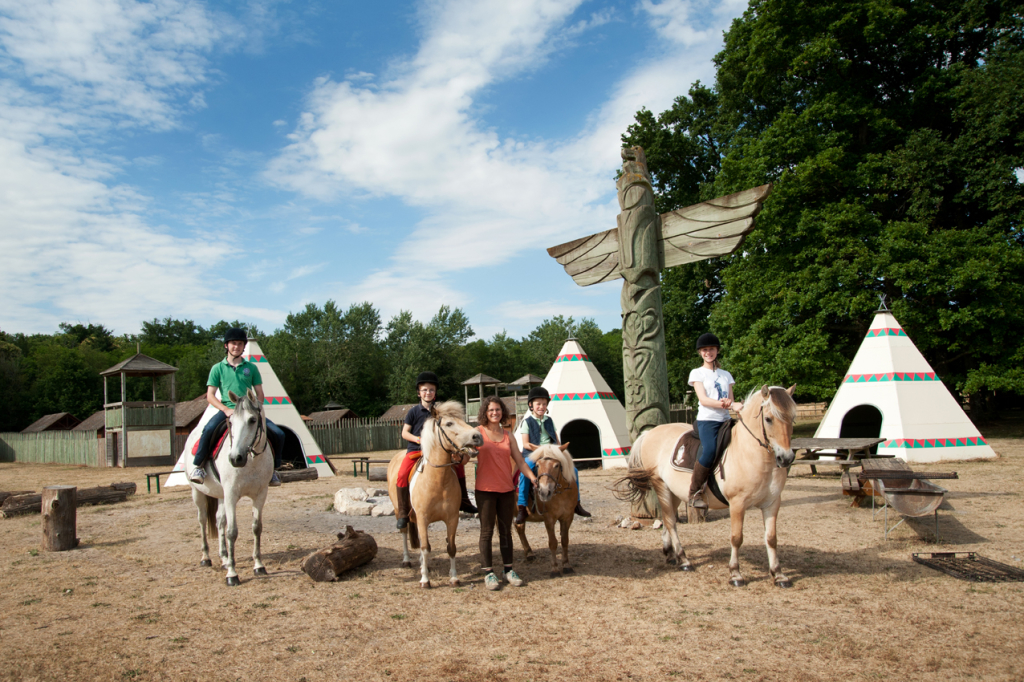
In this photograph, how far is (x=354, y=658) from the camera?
3.69 meters

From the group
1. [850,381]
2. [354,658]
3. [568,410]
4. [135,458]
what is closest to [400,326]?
[135,458]


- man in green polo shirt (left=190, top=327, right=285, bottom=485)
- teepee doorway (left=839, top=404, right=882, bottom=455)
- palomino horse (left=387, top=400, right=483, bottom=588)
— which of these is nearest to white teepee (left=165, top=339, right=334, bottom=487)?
man in green polo shirt (left=190, top=327, right=285, bottom=485)

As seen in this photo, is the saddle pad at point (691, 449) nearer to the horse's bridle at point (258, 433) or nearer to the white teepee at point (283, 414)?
the horse's bridle at point (258, 433)

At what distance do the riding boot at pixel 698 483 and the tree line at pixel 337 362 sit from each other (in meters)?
35.0

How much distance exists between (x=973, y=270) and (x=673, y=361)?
10.0 m

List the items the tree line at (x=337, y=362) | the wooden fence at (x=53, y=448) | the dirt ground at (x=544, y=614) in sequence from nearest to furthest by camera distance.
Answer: the dirt ground at (x=544, y=614)
the wooden fence at (x=53, y=448)
the tree line at (x=337, y=362)

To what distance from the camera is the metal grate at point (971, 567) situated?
4789mm

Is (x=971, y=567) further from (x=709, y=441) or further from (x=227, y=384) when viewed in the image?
(x=227, y=384)

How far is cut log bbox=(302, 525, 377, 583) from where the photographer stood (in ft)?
17.6

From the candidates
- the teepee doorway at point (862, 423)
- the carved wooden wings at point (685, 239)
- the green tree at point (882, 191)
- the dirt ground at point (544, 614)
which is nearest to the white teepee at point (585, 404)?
the green tree at point (882, 191)

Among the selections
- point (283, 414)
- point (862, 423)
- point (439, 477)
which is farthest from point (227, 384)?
point (862, 423)

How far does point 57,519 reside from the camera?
7008mm

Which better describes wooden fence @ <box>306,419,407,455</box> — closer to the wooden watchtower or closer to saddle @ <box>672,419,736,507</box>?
the wooden watchtower

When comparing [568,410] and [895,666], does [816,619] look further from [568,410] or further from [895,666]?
[568,410]
